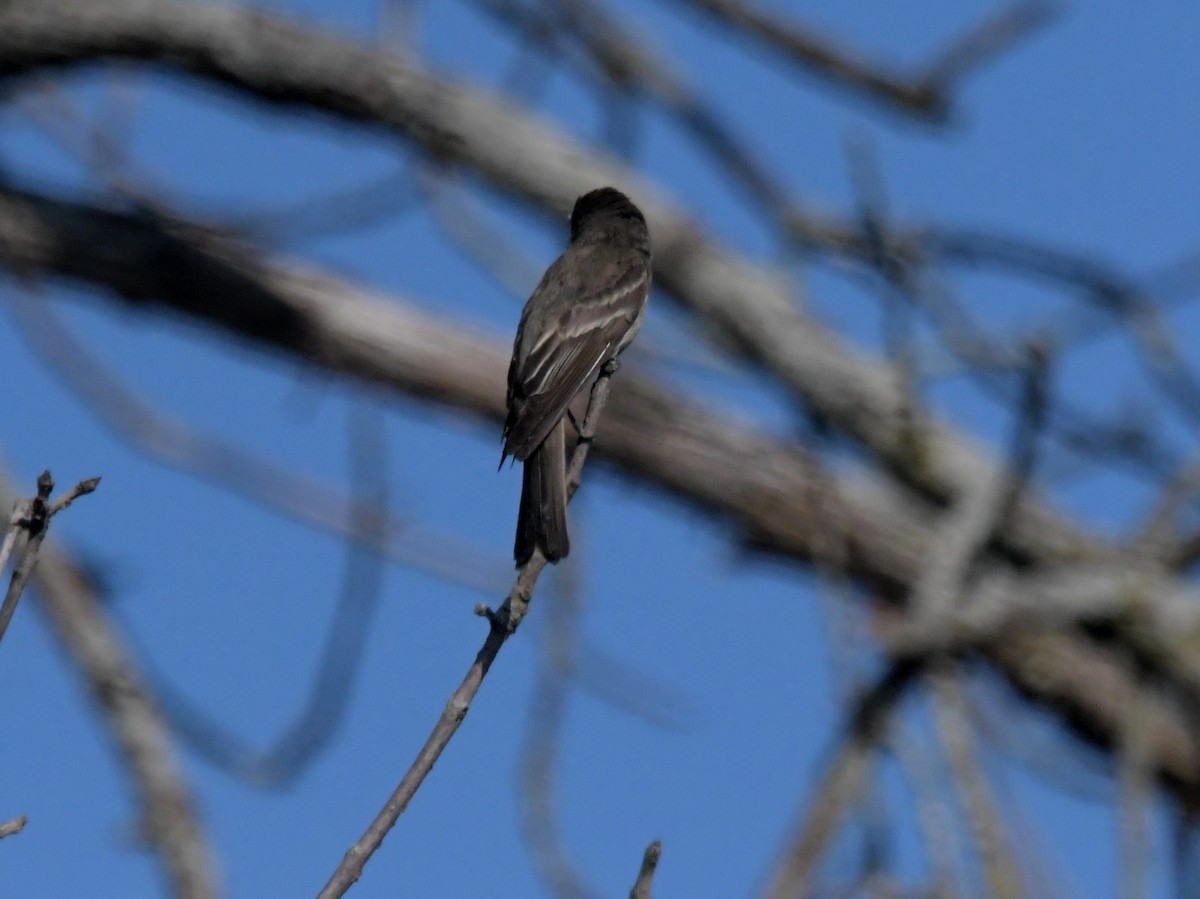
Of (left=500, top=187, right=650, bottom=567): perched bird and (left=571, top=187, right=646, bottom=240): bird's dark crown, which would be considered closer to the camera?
(left=500, top=187, right=650, bottom=567): perched bird

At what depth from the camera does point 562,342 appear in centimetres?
492

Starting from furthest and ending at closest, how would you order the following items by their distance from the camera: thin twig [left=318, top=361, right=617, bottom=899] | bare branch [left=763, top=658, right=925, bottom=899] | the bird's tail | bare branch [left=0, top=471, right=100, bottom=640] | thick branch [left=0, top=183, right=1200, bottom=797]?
thick branch [left=0, top=183, right=1200, bottom=797]
the bird's tail
bare branch [left=763, top=658, right=925, bottom=899]
thin twig [left=318, top=361, right=617, bottom=899]
bare branch [left=0, top=471, right=100, bottom=640]

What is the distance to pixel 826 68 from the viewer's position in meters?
6.31

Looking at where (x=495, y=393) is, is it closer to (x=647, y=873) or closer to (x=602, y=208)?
(x=602, y=208)

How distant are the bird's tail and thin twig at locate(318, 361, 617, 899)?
2.22 ft

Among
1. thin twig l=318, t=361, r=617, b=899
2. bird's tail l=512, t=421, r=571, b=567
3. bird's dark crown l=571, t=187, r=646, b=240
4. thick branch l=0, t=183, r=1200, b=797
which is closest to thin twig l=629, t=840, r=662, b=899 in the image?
thin twig l=318, t=361, r=617, b=899

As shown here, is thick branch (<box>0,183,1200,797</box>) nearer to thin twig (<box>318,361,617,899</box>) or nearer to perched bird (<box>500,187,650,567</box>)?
perched bird (<box>500,187,650,567</box>)

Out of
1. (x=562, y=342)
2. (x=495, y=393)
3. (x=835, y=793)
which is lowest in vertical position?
(x=835, y=793)

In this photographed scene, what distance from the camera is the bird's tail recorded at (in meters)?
3.83

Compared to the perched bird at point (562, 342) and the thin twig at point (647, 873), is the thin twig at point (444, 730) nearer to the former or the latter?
the thin twig at point (647, 873)

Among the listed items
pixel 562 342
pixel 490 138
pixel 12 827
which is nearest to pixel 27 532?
pixel 12 827

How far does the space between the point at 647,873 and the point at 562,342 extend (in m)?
2.84

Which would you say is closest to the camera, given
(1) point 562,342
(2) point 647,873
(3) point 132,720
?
(2) point 647,873

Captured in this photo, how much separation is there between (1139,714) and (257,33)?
168 inches
